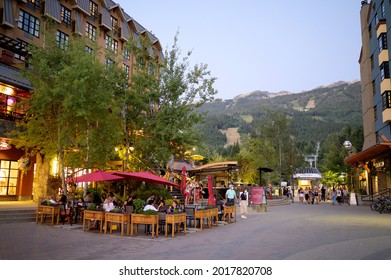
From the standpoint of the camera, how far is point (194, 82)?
24.0 m

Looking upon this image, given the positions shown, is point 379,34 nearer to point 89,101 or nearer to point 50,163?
point 89,101

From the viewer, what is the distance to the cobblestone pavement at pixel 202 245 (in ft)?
28.0

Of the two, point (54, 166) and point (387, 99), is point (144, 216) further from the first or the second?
point (387, 99)

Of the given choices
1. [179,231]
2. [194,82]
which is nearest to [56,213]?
[179,231]

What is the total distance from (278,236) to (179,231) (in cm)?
407

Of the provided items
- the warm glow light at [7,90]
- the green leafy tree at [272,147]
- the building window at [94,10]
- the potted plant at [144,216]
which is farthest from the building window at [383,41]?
the warm glow light at [7,90]

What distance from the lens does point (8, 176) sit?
75.1 feet

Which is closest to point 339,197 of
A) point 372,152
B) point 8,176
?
point 372,152

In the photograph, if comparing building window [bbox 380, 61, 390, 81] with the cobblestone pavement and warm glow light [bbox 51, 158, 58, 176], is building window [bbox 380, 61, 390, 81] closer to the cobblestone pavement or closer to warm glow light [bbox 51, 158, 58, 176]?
the cobblestone pavement

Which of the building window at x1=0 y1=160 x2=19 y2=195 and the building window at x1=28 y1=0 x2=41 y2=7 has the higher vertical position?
the building window at x1=28 y1=0 x2=41 y2=7

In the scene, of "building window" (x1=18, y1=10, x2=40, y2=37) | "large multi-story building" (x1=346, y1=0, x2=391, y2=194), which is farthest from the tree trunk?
"large multi-story building" (x1=346, y1=0, x2=391, y2=194)

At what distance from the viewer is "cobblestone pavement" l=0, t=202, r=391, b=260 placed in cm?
854

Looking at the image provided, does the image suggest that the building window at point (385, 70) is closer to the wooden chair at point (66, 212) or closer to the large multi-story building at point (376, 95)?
the large multi-story building at point (376, 95)

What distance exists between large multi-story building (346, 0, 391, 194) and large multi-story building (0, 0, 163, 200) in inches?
852
